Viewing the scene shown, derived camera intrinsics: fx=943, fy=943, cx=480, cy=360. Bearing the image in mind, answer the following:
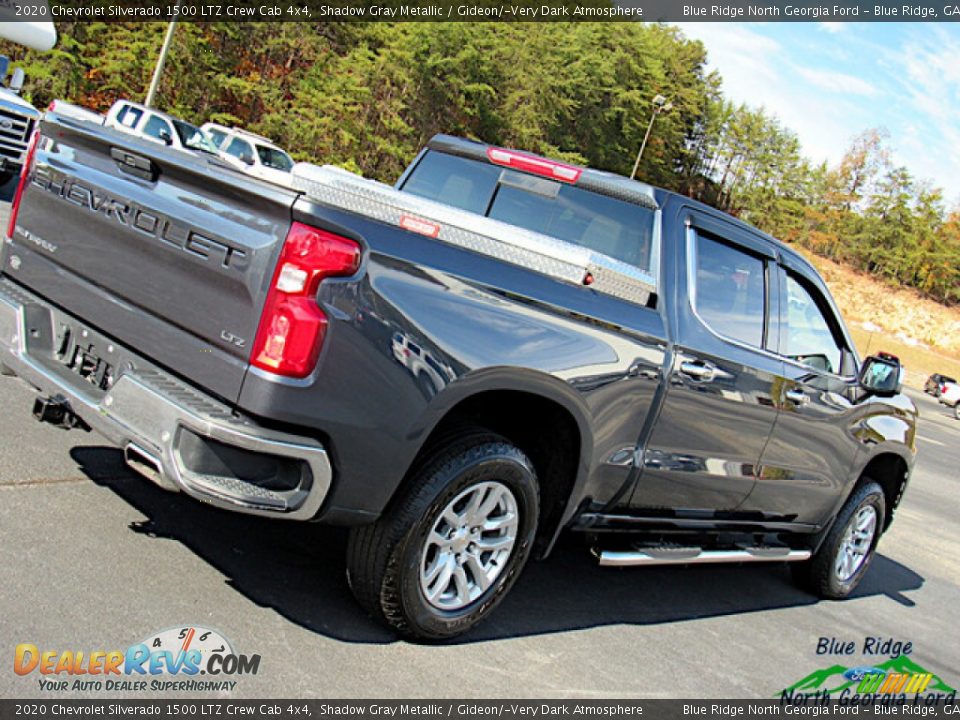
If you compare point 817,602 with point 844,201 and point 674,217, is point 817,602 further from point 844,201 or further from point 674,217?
point 844,201

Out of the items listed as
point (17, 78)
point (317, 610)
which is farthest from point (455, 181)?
point (17, 78)

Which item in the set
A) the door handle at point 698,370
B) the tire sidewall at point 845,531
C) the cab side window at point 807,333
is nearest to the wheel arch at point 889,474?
the tire sidewall at point 845,531

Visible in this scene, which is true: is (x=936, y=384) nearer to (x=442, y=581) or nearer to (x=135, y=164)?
(x=442, y=581)

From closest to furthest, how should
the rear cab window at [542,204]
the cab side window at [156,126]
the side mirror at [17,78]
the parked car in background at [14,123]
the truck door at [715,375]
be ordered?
1. the truck door at [715,375]
2. the rear cab window at [542,204]
3. the parked car in background at [14,123]
4. the side mirror at [17,78]
5. the cab side window at [156,126]

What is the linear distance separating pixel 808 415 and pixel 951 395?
34379mm

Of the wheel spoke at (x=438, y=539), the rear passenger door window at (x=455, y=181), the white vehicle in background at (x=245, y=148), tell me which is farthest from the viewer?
the white vehicle in background at (x=245, y=148)

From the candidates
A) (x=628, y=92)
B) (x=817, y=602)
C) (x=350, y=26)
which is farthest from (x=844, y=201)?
(x=817, y=602)

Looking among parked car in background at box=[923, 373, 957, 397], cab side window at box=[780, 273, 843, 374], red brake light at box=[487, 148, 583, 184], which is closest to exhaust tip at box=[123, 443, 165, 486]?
red brake light at box=[487, 148, 583, 184]

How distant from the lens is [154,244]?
342 centimetres

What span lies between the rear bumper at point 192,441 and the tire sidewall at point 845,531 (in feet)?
13.2

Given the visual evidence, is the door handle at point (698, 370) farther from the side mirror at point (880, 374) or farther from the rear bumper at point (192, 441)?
the rear bumper at point (192, 441)

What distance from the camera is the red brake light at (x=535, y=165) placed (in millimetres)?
4738

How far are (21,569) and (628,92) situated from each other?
62.6 metres

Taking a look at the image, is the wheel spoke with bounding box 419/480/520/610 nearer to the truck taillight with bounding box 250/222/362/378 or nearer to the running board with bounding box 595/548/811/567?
the running board with bounding box 595/548/811/567
